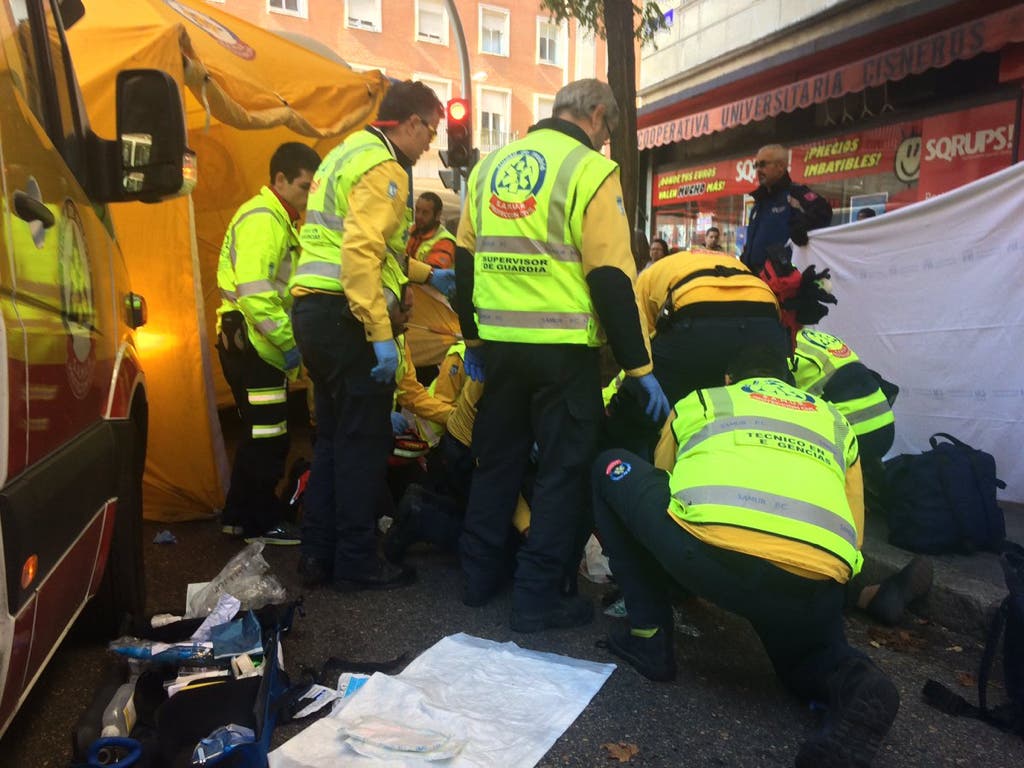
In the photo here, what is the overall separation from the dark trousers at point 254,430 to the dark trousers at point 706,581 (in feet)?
6.20

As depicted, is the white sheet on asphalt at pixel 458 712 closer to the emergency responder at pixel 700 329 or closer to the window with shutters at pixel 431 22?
the emergency responder at pixel 700 329

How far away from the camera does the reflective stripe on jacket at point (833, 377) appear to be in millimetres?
3727

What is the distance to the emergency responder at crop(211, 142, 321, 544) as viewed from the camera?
385 centimetres

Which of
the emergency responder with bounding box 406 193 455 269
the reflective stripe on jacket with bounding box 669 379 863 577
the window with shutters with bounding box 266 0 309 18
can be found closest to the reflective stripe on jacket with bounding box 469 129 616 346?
the reflective stripe on jacket with bounding box 669 379 863 577

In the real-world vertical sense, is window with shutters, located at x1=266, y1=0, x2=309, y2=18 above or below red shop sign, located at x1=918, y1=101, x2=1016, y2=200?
above

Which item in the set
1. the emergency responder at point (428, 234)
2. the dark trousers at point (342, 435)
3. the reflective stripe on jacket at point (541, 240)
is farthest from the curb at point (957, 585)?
the emergency responder at point (428, 234)

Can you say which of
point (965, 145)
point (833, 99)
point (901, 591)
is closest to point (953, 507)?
point (901, 591)

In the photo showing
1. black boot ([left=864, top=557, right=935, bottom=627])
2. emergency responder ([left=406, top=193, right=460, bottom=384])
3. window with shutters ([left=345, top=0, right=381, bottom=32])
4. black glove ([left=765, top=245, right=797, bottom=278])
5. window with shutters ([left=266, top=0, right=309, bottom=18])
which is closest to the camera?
black boot ([left=864, top=557, right=935, bottom=627])

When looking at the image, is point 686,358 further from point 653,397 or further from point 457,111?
point 457,111

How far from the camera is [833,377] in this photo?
3.80 metres

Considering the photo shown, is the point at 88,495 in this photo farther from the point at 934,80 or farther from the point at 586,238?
the point at 934,80

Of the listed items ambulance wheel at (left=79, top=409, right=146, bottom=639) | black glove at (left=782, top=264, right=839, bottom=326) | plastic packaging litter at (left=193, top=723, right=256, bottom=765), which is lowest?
plastic packaging litter at (left=193, top=723, right=256, bottom=765)

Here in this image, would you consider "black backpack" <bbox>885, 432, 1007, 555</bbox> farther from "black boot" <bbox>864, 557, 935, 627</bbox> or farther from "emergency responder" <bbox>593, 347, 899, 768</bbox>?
"emergency responder" <bbox>593, 347, 899, 768</bbox>

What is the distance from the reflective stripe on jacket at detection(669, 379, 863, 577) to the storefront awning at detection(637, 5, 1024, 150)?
5849 millimetres
